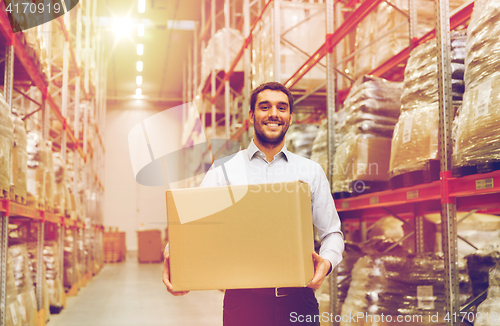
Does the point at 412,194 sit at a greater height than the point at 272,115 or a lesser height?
lesser

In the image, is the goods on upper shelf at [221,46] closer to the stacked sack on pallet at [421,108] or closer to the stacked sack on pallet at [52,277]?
the stacked sack on pallet at [52,277]

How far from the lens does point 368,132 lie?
4301mm

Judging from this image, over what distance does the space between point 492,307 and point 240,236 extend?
63.8 inches

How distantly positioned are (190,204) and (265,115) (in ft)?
1.96

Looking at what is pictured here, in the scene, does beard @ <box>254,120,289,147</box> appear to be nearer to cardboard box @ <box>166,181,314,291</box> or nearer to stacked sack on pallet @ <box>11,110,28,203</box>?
cardboard box @ <box>166,181,314,291</box>

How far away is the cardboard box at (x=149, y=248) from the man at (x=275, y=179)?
54.6 ft

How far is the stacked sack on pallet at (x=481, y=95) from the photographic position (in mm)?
2459

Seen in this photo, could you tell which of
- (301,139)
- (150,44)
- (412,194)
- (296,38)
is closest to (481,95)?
(412,194)

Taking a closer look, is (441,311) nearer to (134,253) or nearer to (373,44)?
(373,44)

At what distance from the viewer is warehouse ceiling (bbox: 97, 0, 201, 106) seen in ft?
51.1

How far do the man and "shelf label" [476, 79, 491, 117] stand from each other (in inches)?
38.8

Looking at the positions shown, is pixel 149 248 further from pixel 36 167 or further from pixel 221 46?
pixel 36 167

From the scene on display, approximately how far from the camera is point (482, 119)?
99.3 inches

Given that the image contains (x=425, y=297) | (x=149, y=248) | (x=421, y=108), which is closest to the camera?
(x=421, y=108)
